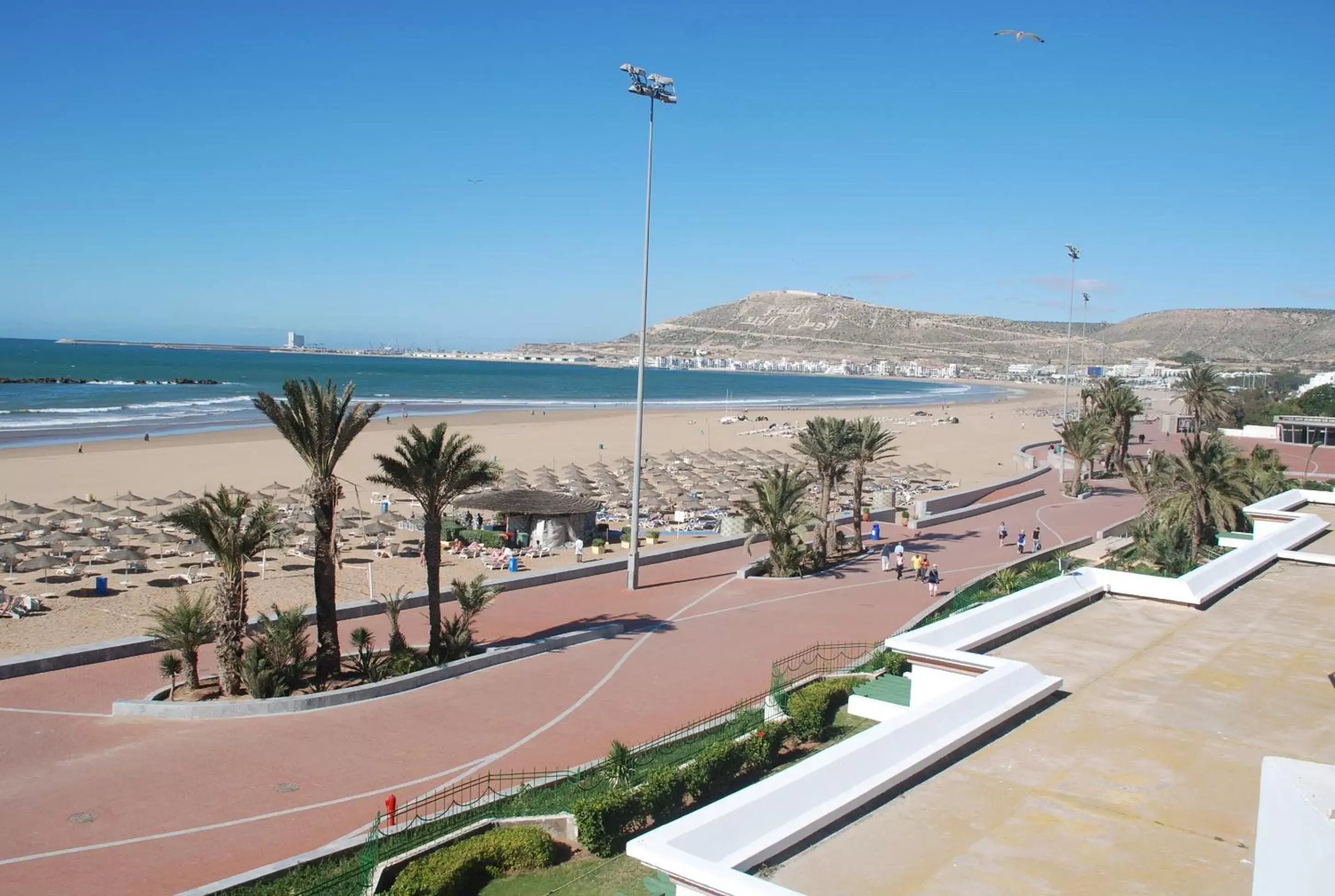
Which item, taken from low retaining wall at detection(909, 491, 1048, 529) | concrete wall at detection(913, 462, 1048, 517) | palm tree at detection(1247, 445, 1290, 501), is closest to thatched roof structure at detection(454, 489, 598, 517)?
low retaining wall at detection(909, 491, 1048, 529)

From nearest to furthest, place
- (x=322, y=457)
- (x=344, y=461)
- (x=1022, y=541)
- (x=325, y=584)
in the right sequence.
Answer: (x=325, y=584)
(x=322, y=457)
(x=1022, y=541)
(x=344, y=461)

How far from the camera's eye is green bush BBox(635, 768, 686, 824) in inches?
419

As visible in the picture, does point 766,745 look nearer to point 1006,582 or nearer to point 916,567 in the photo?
point 1006,582

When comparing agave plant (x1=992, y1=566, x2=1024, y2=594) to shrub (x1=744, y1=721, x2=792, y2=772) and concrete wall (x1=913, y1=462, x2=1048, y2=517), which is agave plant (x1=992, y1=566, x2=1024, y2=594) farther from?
concrete wall (x1=913, y1=462, x2=1048, y2=517)

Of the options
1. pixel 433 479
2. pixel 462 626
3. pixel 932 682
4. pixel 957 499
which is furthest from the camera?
pixel 957 499

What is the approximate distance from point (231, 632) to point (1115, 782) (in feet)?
39.7

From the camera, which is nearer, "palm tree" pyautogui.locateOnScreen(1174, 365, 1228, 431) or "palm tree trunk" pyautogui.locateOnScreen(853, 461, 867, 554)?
"palm tree trunk" pyautogui.locateOnScreen(853, 461, 867, 554)

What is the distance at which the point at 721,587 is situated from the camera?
75.3 ft

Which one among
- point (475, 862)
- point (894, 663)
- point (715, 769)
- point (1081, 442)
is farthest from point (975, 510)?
point (475, 862)

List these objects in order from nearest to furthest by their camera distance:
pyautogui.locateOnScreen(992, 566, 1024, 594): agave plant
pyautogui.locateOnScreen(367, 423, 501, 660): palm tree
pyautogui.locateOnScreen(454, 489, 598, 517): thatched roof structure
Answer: pyautogui.locateOnScreen(367, 423, 501, 660): palm tree, pyautogui.locateOnScreen(992, 566, 1024, 594): agave plant, pyautogui.locateOnScreen(454, 489, 598, 517): thatched roof structure

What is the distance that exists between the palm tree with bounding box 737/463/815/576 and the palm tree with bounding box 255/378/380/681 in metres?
11.5

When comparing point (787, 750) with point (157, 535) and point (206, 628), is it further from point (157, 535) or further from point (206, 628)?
point (157, 535)

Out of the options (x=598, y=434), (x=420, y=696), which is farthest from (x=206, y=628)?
(x=598, y=434)

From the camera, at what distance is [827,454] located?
26.1 m
